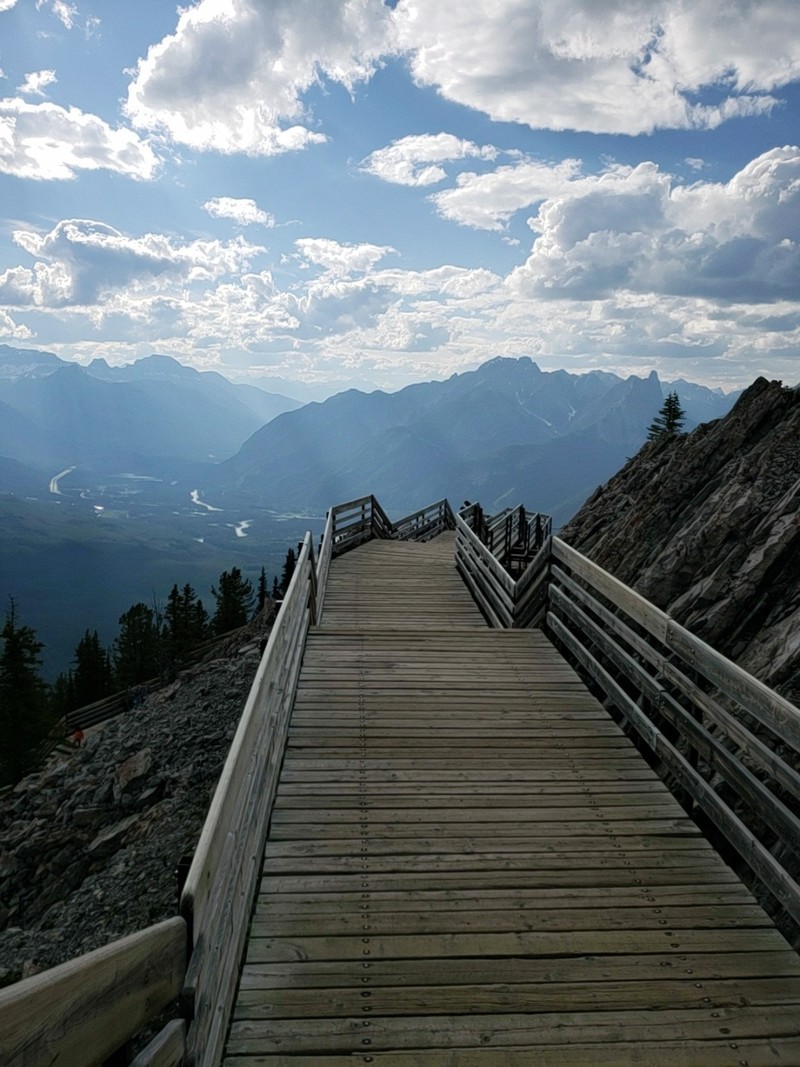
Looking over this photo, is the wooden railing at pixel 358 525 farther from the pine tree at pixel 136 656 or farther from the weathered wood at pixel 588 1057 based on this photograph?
the pine tree at pixel 136 656

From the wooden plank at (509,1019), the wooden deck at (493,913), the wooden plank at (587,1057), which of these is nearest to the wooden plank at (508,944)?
the wooden deck at (493,913)

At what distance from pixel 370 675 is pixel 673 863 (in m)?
3.65

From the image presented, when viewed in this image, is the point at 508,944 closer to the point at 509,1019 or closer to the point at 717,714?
the point at 509,1019

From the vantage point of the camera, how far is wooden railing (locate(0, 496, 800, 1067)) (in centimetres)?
167

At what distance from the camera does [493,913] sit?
3818mm

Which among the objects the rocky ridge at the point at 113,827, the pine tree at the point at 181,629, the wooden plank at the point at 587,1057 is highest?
the wooden plank at the point at 587,1057

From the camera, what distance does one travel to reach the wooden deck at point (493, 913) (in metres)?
3.06

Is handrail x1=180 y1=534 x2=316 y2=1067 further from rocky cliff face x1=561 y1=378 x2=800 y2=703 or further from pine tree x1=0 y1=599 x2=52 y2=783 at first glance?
pine tree x1=0 y1=599 x2=52 y2=783

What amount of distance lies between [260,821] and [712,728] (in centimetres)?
489

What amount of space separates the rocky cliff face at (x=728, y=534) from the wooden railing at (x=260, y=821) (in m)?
1.86

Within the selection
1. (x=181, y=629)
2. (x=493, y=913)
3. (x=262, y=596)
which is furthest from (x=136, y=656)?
(x=493, y=913)

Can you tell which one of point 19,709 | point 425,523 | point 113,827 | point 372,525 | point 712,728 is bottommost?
point 19,709

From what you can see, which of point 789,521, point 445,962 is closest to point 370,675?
point 445,962

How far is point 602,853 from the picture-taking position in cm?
440
